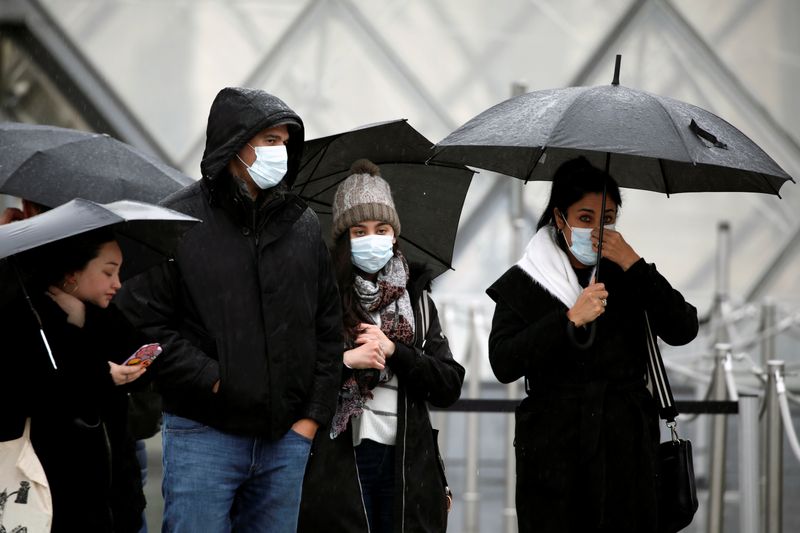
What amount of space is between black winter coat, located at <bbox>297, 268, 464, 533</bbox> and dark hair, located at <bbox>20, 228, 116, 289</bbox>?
0.89 meters

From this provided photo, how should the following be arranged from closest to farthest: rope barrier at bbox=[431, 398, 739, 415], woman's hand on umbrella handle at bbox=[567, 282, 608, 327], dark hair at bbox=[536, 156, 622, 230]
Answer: woman's hand on umbrella handle at bbox=[567, 282, 608, 327] < dark hair at bbox=[536, 156, 622, 230] < rope barrier at bbox=[431, 398, 739, 415]

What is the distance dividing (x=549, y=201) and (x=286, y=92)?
7630mm

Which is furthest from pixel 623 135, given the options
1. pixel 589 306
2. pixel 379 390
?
pixel 379 390

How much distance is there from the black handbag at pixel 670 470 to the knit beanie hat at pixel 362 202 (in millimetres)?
847

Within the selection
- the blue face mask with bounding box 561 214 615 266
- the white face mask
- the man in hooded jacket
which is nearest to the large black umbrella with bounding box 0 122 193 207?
the man in hooded jacket

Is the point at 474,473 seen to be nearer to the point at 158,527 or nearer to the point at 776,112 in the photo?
the point at 158,527

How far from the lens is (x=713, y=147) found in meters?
3.98

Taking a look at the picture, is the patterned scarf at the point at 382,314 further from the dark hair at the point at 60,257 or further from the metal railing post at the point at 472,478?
the metal railing post at the point at 472,478

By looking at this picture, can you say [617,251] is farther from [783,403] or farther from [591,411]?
[783,403]

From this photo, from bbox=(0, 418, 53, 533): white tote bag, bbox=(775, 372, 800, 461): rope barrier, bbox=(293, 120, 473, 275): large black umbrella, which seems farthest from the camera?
bbox=(775, 372, 800, 461): rope barrier

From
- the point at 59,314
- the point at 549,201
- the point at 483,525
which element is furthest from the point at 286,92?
the point at 59,314

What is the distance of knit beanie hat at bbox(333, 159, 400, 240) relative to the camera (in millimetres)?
4152

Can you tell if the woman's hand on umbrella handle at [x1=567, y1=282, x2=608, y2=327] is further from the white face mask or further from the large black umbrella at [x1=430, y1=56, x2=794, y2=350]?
the white face mask

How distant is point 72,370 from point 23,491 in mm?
324
